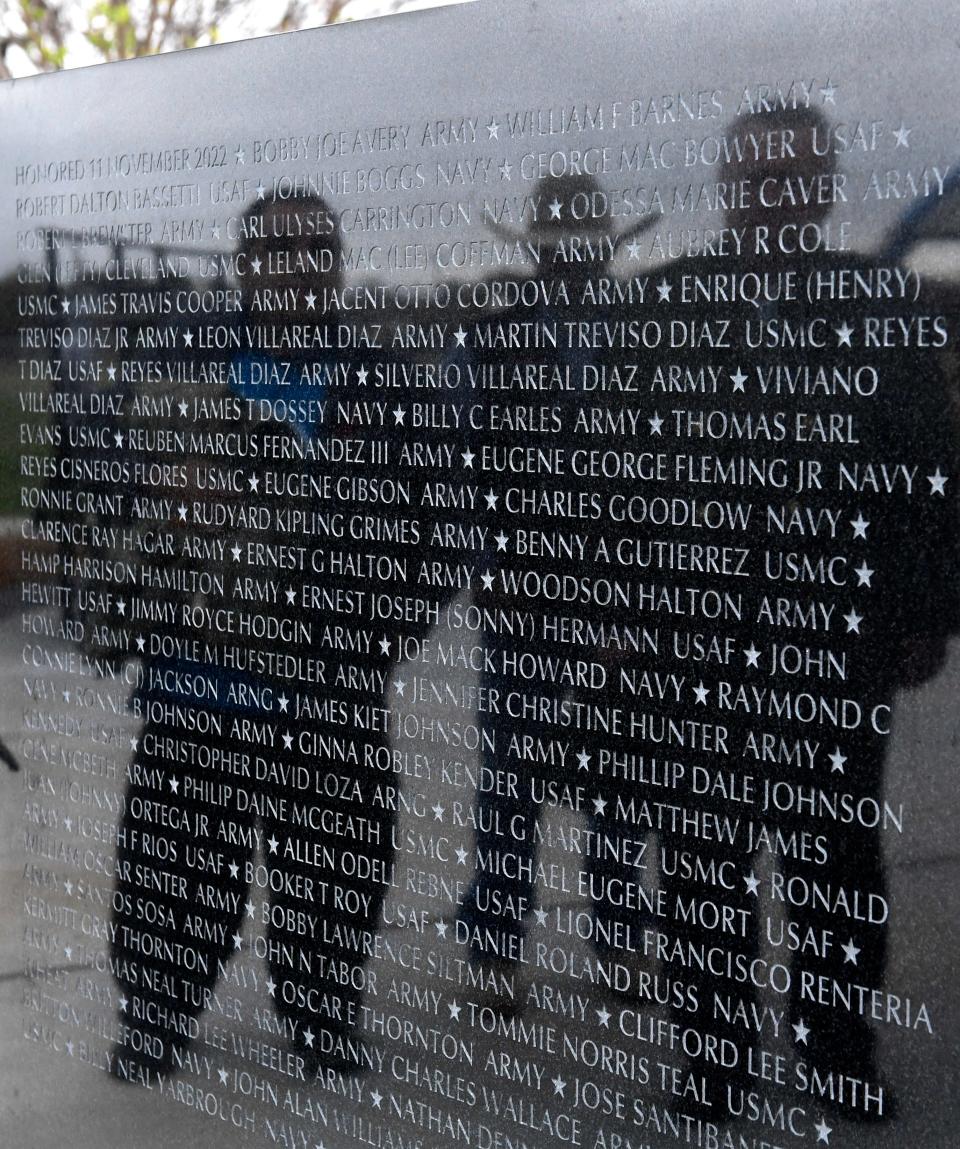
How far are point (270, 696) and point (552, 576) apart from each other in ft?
2.85

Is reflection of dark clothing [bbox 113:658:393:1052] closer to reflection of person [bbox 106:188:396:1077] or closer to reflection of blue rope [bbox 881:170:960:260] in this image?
reflection of person [bbox 106:188:396:1077]

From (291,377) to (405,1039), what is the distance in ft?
5.12

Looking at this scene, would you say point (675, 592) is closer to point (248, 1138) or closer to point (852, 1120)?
point (852, 1120)

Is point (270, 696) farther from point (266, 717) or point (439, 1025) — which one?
point (439, 1025)

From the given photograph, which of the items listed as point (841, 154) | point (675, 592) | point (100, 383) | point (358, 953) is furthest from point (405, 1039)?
point (841, 154)

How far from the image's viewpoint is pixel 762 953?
9.52ft

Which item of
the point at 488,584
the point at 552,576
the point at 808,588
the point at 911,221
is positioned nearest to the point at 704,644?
the point at 808,588

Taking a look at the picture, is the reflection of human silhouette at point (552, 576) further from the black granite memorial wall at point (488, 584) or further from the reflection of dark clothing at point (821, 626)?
the reflection of dark clothing at point (821, 626)

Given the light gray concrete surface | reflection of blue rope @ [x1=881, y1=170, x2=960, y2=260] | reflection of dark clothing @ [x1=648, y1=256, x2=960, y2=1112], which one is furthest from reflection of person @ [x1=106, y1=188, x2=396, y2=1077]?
reflection of blue rope @ [x1=881, y1=170, x2=960, y2=260]

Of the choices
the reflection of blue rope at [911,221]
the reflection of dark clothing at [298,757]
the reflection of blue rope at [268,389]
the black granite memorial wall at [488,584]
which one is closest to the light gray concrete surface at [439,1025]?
the black granite memorial wall at [488,584]

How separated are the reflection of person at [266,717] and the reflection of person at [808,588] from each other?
868 mm

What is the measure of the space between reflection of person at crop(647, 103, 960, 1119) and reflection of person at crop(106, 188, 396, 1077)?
2.85 ft

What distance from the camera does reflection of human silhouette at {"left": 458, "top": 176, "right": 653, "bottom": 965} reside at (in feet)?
10.1

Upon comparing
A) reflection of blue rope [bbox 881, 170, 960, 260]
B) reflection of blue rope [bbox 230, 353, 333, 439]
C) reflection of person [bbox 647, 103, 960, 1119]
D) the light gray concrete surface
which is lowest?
the light gray concrete surface
